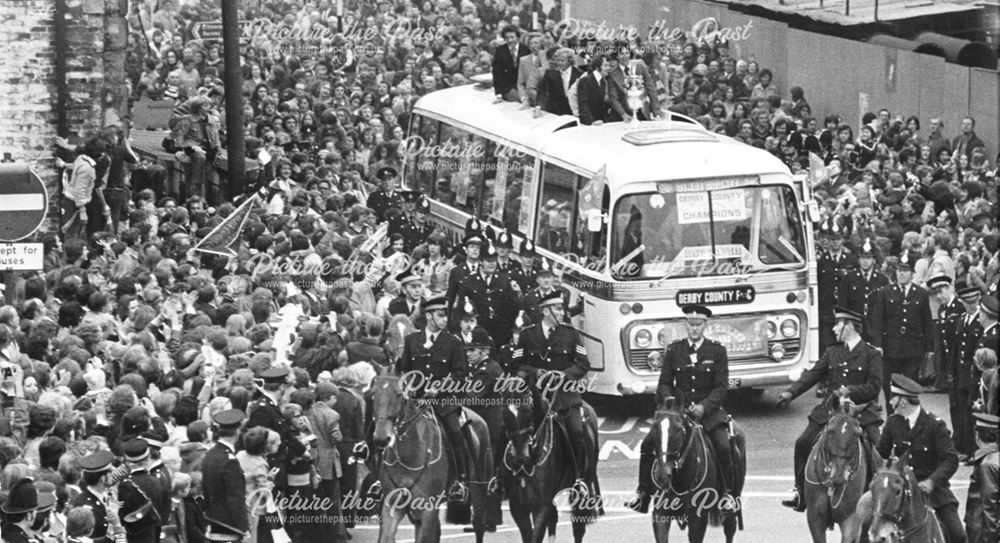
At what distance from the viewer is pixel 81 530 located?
14719 mm

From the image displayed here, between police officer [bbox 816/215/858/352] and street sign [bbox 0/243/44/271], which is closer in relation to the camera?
→ street sign [bbox 0/243/44/271]

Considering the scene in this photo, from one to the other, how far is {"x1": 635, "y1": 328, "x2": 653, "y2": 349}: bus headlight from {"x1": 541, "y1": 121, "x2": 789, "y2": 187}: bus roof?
152 cm

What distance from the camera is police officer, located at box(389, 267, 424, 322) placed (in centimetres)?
2312

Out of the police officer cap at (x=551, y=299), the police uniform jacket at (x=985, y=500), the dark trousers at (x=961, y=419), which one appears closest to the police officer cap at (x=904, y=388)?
the police uniform jacket at (x=985, y=500)

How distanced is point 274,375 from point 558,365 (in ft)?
10.8

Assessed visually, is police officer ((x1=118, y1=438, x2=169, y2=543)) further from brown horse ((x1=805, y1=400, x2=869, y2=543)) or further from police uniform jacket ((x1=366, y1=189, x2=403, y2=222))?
police uniform jacket ((x1=366, y1=189, x2=403, y2=222))

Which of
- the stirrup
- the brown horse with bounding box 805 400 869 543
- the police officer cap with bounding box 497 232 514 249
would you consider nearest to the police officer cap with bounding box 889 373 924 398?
the brown horse with bounding box 805 400 869 543

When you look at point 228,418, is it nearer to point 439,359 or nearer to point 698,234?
point 439,359

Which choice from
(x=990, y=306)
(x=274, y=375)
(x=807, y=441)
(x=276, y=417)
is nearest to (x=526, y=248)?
(x=990, y=306)

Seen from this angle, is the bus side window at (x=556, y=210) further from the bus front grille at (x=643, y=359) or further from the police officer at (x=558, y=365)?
the police officer at (x=558, y=365)

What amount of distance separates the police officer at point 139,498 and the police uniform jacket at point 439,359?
13.2ft

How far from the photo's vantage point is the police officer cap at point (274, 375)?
17938mm

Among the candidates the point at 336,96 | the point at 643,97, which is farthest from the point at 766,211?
the point at 336,96

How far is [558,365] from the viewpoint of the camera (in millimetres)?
20344
